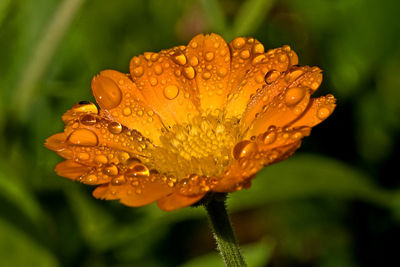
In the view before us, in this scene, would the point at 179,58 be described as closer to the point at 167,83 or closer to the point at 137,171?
the point at 167,83

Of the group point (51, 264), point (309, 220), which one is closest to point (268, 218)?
point (309, 220)

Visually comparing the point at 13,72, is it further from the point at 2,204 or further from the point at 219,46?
the point at 219,46

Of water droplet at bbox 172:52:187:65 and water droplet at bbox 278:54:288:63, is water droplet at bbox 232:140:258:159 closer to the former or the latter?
water droplet at bbox 278:54:288:63

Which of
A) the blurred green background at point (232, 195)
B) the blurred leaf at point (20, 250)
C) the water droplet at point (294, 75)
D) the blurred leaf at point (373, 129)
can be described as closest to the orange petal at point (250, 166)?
the water droplet at point (294, 75)

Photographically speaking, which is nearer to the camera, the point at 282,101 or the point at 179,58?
the point at 282,101

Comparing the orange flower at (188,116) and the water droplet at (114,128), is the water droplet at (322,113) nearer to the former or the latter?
the orange flower at (188,116)

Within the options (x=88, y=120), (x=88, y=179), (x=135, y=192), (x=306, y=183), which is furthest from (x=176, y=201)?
(x=306, y=183)
